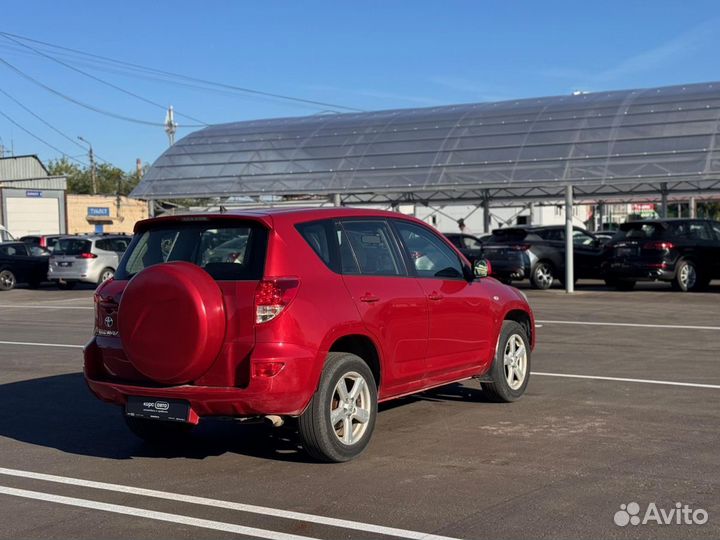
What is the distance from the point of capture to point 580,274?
25203 mm

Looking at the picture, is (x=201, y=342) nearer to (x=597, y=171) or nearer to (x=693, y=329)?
(x=693, y=329)

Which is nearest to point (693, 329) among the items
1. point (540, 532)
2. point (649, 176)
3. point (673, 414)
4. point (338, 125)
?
point (673, 414)

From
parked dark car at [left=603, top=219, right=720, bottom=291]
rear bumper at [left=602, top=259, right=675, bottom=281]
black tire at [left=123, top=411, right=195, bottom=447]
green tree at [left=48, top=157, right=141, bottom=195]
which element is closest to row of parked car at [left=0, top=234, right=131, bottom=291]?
rear bumper at [left=602, top=259, right=675, bottom=281]

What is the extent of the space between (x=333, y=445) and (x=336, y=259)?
136 centimetres

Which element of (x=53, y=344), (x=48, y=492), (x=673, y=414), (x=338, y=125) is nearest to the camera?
(x=48, y=492)

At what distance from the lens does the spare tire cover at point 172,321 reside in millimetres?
6273

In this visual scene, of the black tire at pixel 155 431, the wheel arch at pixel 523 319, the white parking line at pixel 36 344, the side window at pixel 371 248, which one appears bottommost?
the black tire at pixel 155 431

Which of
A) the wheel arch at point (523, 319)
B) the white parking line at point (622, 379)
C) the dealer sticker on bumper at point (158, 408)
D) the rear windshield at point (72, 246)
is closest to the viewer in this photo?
the dealer sticker on bumper at point (158, 408)

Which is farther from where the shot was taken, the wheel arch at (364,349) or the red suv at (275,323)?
the wheel arch at (364,349)

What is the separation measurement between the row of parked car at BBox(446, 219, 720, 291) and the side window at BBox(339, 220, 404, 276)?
15.3m

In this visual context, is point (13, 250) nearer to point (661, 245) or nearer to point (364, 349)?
point (661, 245)

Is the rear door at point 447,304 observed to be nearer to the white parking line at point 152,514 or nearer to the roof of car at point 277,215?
the roof of car at point 277,215

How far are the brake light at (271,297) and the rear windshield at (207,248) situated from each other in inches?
4.3

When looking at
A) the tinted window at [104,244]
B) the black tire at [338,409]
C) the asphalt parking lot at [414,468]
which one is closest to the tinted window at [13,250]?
the tinted window at [104,244]
